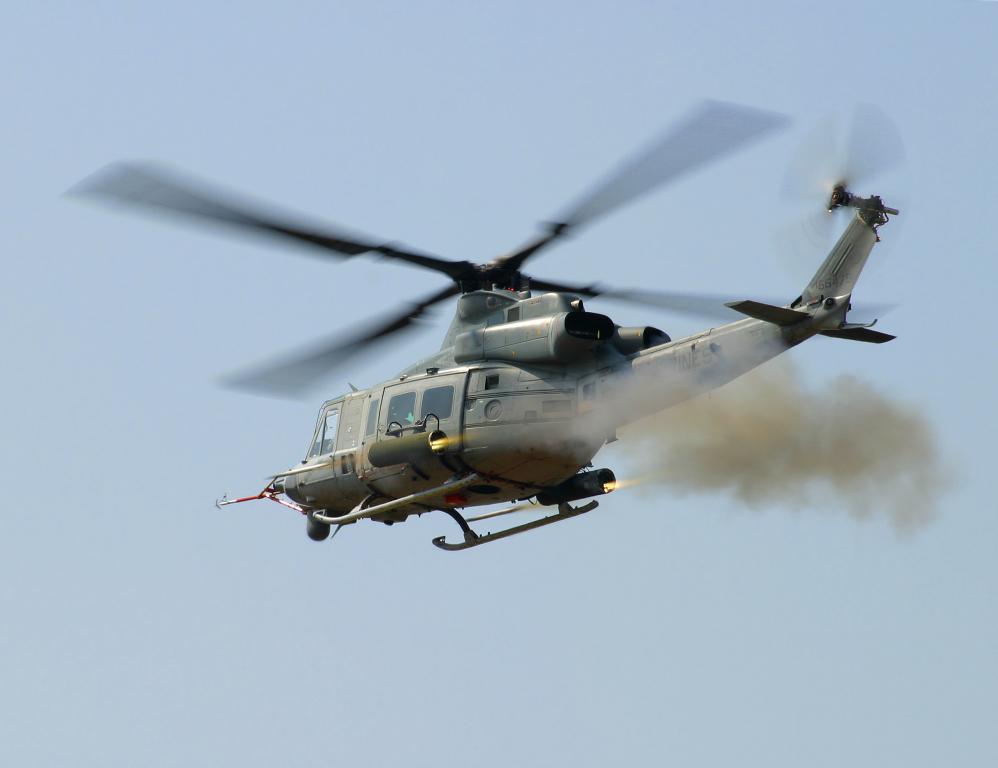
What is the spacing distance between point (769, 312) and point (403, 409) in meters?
6.65

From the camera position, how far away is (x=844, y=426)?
26.2 meters

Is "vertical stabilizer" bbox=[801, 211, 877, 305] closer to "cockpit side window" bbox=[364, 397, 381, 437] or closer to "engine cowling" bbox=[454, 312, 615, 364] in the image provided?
"engine cowling" bbox=[454, 312, 615, 364]

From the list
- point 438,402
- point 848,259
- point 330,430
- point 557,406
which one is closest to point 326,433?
point 330,430

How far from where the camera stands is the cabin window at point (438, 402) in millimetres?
26391

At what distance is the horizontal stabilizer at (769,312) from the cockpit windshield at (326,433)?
8415 mm

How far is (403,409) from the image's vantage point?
89.5ft

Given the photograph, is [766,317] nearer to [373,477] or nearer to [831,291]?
[831,291]

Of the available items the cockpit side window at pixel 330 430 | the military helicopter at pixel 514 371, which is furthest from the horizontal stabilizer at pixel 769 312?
the cockpit side window at pixel 330 430

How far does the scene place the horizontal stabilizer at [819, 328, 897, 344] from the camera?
23.9 m

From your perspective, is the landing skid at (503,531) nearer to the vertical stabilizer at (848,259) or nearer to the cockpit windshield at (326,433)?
the cockpit windshield at (326,433)

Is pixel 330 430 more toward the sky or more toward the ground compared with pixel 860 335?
more toward the ground

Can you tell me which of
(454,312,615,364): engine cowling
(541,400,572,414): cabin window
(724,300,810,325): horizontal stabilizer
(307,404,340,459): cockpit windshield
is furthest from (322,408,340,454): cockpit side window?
(724,300,810,325): horizontal stabilizer

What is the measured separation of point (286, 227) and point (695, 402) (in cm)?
659

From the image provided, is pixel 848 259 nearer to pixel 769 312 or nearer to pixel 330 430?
pixel 769 312
